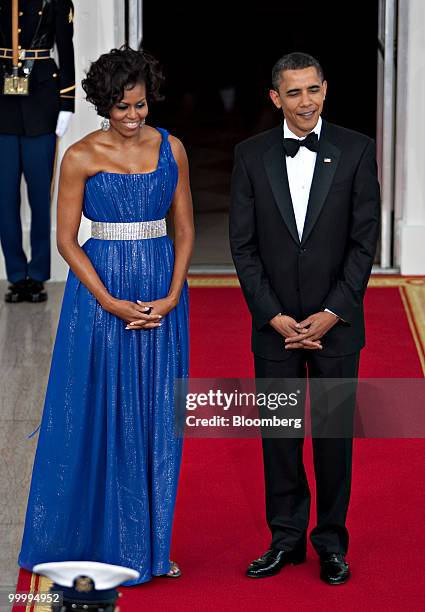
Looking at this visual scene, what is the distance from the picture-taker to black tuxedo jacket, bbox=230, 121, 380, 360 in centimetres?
419

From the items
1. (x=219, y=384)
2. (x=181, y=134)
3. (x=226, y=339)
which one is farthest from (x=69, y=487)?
(x=181, y=134)

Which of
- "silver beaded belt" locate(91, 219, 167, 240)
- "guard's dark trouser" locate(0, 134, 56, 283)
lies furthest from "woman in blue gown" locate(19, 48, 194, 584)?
"guard's dark trouser" locate(0, 134, 56, 283)

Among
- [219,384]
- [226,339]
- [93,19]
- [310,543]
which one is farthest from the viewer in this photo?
[93,19]

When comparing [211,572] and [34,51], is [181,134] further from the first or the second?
[211,572]

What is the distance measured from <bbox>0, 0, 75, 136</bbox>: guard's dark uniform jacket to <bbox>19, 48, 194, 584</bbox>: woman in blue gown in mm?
3479

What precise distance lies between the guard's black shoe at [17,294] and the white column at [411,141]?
229 cm

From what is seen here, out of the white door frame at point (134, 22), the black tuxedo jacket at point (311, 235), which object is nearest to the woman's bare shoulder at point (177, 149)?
the black tuxedo jacket at point (311, 235)

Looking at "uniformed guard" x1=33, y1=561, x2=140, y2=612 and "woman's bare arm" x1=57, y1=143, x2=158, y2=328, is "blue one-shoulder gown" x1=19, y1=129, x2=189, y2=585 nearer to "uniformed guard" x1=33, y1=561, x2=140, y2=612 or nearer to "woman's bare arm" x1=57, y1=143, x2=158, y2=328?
"woman's bare arm" x1=57, y1=143, x2=158, y2=328

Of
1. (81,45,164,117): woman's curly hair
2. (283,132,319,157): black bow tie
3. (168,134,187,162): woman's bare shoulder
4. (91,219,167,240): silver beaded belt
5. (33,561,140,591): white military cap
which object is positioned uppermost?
(81,45,164,117): woman's curly hair

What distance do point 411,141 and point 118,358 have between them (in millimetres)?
4439

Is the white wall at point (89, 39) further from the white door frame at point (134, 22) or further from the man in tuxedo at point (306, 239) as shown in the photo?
the man in tuxedo at point (306, 239)

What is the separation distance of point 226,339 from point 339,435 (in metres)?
2.88

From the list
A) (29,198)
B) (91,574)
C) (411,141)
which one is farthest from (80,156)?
(411,141)

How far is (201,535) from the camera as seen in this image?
4848mm
